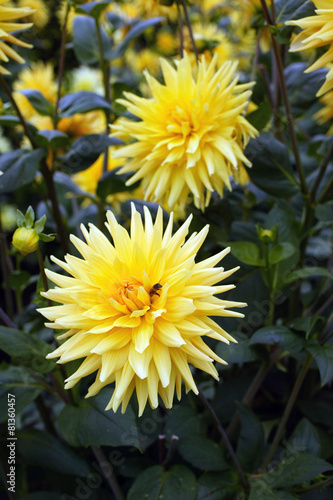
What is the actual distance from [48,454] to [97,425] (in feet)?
0.63

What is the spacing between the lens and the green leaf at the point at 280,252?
0.70 meters

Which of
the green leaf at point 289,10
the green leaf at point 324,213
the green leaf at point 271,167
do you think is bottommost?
the green leaf at point 324,213

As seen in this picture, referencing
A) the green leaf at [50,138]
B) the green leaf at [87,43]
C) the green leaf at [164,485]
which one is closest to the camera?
the green leaf at [164,485]

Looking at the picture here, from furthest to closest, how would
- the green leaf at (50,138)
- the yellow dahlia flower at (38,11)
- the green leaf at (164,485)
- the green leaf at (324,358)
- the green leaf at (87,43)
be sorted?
the yellow dahlia flower at (38,11), the green leaf at (87,43), the green leaf at (50,138), the green leaf at (164,485), the green leaf at (324,358)

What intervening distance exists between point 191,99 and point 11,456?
0.71m

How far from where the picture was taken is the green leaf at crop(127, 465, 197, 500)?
697 mm

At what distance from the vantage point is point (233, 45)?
184cm

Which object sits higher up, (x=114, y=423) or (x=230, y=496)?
(x=114, y=423)

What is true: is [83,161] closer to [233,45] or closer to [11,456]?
[11,456]

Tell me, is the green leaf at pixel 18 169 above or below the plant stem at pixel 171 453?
above

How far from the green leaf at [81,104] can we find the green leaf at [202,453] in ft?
A: 2.01

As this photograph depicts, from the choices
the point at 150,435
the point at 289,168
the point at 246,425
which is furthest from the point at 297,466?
the point at 289,168

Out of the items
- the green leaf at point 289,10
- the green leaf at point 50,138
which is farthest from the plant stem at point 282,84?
the green leaf at point 50,138

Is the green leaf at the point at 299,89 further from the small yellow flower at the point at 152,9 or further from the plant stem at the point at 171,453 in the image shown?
the plant stem at the point at 171,453
